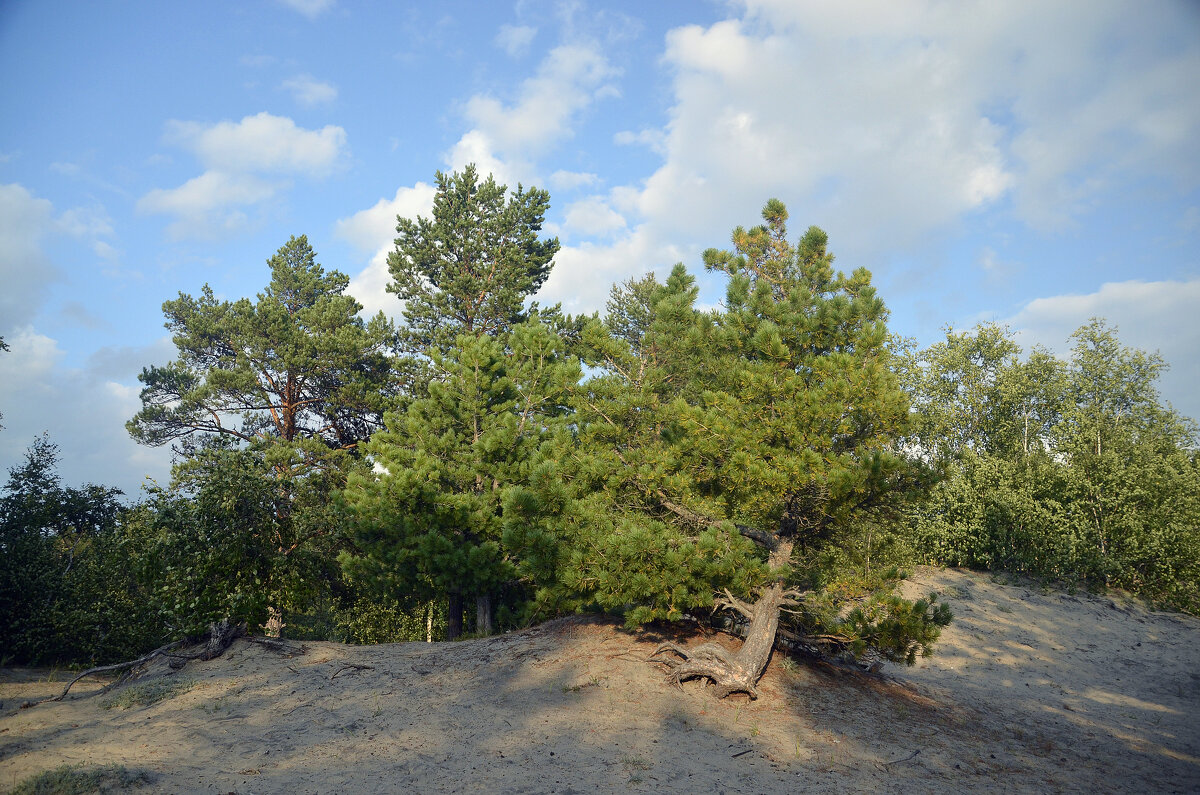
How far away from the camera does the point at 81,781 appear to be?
5508 millimetres

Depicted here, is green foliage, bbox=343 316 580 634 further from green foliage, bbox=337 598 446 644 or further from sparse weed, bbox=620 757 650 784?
sparse weed, bbox=620 757 650 784

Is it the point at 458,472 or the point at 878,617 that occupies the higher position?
the point at 458,472

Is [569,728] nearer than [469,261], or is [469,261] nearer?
[569,728]

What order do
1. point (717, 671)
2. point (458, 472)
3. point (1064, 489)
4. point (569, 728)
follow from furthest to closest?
point (1064, 489)
point (458, 472)
point (717, 671)
point (569, 728)

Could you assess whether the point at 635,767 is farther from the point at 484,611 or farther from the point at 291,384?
the point at 291,384

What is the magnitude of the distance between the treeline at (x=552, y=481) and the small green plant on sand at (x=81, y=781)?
5048 millimetres

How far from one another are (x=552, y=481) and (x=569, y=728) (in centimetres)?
329

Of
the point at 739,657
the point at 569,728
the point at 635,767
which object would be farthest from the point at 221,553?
the point at 739,657

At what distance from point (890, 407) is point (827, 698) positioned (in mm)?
4419

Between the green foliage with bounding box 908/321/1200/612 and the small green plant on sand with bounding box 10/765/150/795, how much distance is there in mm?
14603

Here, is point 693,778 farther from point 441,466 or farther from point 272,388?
point 272,388

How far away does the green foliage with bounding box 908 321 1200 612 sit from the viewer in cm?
1934

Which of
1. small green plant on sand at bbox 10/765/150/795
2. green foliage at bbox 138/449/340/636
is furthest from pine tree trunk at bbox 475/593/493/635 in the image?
small green plant on sand at bbox 10/765/150/795

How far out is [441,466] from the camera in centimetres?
1498
